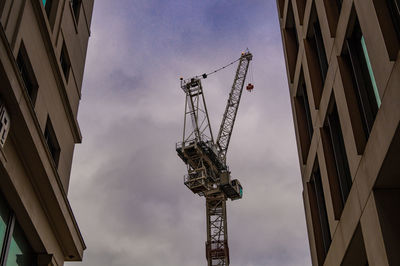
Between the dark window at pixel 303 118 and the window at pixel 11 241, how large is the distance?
1375cm

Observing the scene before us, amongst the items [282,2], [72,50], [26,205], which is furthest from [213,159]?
[26,205]

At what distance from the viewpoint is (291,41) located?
3175cm

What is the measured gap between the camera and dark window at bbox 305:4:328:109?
23.2m

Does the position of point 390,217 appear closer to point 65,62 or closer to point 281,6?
point 65,62

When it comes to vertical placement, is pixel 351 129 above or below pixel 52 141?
below

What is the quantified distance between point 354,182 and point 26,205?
10852 millimetres

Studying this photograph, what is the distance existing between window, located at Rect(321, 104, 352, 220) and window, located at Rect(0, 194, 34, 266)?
11.3 m

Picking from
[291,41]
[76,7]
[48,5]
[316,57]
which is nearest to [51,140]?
[48,5]

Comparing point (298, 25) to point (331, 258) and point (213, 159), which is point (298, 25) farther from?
point (213, 159)

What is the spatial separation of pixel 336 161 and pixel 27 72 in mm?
11941

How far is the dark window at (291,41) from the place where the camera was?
30.7 meters

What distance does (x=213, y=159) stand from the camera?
9538 cm

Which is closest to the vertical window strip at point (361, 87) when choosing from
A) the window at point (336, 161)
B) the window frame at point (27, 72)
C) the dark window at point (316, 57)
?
the window at point (336, 161)

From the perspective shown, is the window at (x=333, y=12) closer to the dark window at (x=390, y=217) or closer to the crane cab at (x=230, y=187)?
the dark window at (x=390, y=217)
